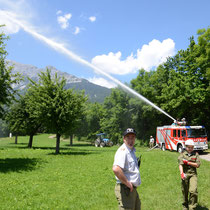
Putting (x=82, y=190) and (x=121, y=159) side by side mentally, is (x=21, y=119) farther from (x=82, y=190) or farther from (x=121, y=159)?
(x=121, y=159)

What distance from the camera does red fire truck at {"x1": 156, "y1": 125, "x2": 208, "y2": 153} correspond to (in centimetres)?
2217

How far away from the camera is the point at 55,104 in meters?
22.6

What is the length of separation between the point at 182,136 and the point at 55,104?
12957mm

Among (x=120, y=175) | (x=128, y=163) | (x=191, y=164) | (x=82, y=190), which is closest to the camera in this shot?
(x=120, y=175)

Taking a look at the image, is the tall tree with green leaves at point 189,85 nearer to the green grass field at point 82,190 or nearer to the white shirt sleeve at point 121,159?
the green grass field at point 82,190

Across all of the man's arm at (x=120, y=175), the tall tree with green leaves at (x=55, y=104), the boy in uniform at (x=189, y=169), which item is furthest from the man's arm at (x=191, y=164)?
the tall tree with green leaves at (x=55, y=104)

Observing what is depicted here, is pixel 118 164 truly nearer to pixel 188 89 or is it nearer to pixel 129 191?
pixel 129 191

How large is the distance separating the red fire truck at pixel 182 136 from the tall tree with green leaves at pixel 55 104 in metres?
10.4

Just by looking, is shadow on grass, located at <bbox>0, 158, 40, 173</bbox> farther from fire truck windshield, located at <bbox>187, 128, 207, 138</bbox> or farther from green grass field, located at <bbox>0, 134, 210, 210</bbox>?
fire truck windshield, located at <bbox>187, 128, 207, 138</bbox>

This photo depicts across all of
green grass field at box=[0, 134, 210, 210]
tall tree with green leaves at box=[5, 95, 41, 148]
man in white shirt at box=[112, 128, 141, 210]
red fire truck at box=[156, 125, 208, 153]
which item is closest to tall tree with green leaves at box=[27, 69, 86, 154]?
tall tree with green leaves at box=[5, 95, 41, 148]

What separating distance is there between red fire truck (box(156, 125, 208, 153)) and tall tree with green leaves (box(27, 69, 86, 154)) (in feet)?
34.1

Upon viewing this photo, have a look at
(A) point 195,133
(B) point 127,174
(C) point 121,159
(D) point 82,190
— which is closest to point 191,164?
(B) point 127,174

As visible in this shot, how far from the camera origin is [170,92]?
34.4 metres

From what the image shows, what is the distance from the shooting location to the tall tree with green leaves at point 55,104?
22547 millimetres
